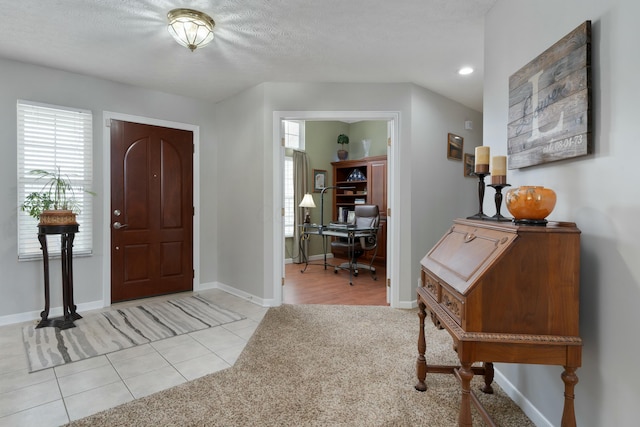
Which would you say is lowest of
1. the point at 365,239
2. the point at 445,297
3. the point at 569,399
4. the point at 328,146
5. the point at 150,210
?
the point at 569,399

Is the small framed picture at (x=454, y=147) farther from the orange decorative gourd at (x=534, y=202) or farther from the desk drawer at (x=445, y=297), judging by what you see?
the orange decorative gourd at (x=534, y=202)

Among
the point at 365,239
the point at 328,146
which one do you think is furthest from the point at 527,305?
the point at 328,146

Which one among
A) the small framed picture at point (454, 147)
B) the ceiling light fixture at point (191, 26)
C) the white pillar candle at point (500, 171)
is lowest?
the white pillar candle at point (500, 171)

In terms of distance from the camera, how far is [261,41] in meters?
2.79

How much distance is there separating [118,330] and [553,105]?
3645 millimetres

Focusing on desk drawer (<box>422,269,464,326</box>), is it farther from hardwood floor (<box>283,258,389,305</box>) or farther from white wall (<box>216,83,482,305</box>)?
hardwood floor (<box>283,258,389,305</box>)

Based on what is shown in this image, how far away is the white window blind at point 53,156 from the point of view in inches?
128

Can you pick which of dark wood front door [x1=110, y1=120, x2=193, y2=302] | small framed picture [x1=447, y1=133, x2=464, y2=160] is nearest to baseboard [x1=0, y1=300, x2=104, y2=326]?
dark wood front door [x1=110, y1=120, x2=193, y2=302]

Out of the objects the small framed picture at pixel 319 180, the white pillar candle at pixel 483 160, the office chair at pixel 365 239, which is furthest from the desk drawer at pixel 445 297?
the small framed picture at pixel 319 180

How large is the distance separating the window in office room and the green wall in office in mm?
140

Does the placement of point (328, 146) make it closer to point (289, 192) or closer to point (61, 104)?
point (289, 192)

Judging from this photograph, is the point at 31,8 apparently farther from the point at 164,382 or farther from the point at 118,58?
the point at 164,382

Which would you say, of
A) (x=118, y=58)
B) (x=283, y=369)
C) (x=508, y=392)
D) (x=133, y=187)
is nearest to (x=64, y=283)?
(x=133, y=187)

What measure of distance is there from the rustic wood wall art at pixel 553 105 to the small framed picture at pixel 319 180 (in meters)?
5.06
